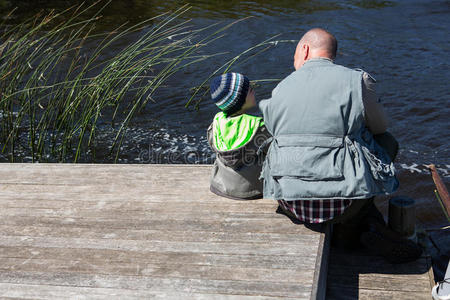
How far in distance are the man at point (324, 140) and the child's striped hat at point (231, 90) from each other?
0.70ft

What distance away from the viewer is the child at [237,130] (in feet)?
9.70

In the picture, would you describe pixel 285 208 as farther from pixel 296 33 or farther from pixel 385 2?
pixel 385 2

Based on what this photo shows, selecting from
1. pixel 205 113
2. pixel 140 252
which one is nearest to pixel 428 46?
pixel 205 113

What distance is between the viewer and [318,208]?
277cm

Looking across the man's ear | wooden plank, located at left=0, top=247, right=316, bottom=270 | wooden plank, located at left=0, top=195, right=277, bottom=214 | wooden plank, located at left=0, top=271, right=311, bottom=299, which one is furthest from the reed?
the man's ear

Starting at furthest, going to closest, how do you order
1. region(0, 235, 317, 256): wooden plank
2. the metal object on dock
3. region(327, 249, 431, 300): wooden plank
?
the metal object on dock, region(327, 249, 431, 300): wooden plank, region(0, 235, 317, 256): wooden plank

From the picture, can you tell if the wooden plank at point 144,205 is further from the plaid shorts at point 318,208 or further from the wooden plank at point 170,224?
the plaid shorts at point 318,208

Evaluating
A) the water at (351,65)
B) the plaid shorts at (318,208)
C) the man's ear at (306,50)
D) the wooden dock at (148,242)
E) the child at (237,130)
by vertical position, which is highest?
the man's ear at (306,50)

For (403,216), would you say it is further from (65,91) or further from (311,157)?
(65,91)

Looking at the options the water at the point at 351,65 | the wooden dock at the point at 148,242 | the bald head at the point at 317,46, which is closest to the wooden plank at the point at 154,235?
the wooden dock at the point at 148,242

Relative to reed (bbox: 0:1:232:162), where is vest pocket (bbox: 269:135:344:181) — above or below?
above

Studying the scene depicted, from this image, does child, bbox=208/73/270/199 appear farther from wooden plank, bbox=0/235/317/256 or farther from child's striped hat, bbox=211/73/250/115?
wooden plank, bbox=0/235/317/256

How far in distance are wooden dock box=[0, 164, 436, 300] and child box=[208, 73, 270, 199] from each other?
254 mm

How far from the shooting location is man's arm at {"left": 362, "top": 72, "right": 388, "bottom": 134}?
Result: 102 inches
